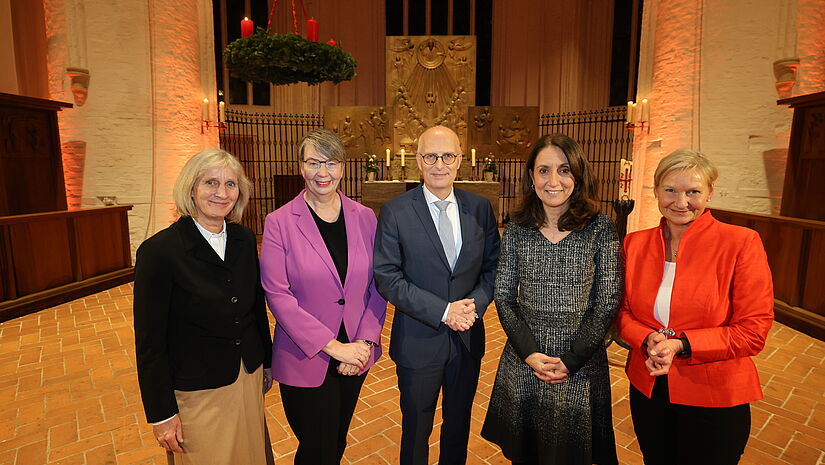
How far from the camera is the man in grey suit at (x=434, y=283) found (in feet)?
6.09

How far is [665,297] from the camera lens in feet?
5.37

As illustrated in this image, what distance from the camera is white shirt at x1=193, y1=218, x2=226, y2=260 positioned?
1.63 meters

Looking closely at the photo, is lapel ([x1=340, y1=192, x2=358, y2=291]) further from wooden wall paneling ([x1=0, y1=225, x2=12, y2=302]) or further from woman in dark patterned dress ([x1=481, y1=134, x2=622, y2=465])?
wooden wall paneling ([x1=0, y1=225, x2=12, y2=302])

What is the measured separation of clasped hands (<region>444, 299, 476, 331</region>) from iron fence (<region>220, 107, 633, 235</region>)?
9.56 metres

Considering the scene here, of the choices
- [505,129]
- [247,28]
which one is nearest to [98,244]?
[247,28]

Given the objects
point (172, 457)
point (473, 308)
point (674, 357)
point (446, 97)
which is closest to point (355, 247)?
→ point (473, 308)

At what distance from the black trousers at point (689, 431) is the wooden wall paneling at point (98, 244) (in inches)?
262

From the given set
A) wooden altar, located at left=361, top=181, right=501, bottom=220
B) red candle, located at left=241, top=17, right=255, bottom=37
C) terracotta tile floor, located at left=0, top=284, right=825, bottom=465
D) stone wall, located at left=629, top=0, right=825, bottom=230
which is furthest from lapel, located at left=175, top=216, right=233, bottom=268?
wooden altar, located at left=361, top=181, right=501, bottom=220

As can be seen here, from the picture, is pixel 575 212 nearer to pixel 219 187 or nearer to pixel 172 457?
pixel 219 187

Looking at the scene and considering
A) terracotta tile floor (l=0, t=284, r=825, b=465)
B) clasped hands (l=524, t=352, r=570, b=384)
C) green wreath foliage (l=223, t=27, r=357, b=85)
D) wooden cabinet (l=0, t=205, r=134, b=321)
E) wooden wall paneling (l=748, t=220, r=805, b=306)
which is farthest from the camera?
wooden cabinet (l=0, t=205, r=134, b=321)

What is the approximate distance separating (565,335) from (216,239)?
4.55ft

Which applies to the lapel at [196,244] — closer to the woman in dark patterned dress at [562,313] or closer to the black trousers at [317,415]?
the black trousers at [317,415]

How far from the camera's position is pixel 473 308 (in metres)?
1.81

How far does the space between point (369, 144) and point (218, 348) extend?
8.28 meters
